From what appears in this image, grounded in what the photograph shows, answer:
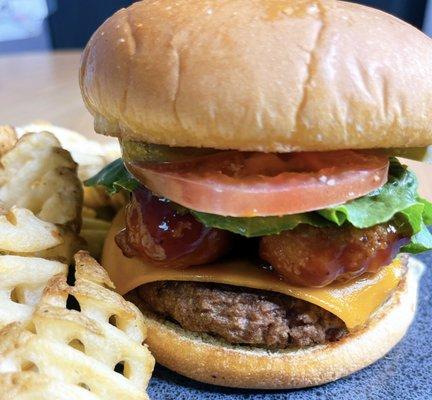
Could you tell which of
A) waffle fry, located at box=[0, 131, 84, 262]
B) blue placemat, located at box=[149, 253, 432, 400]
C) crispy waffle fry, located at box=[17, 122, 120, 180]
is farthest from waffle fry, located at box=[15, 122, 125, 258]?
blue placemat, located at box=[149, 253, 432, 400]

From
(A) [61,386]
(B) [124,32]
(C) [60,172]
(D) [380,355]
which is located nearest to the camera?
(A) [61,386]

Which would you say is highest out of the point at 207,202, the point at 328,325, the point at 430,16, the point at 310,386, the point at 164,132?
the point at 164,132

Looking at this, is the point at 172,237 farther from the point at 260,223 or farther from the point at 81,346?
the point at 81,346

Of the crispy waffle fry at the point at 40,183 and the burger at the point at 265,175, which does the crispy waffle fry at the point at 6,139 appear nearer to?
the crispy waffle fry at the point at 40,183

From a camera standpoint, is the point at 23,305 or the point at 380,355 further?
the point at 380,355

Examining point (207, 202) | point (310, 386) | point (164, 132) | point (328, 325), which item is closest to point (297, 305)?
point (328, 325)

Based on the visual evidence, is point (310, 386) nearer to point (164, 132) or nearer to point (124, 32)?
point (164, 132)
